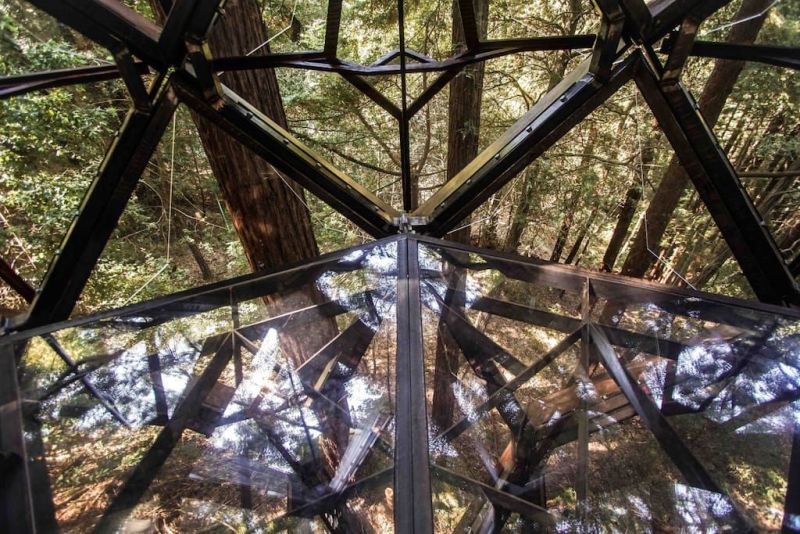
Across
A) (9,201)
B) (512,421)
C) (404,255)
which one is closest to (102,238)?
(404,255)

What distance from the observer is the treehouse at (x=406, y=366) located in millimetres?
995

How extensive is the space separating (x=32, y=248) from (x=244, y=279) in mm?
7606

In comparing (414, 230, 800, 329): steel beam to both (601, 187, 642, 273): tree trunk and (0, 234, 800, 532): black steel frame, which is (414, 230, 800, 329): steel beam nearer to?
(0, 234, 800, 532): black steel frame

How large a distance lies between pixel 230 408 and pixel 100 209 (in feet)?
3.56

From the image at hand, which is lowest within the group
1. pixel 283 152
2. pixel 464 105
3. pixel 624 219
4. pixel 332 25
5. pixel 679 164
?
pixel 283 152

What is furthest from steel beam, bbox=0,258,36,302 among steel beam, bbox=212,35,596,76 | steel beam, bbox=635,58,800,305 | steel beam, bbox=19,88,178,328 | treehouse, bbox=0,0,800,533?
steel beam, bbox=635,58,800,305

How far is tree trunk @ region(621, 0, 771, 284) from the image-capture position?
4.42 metres

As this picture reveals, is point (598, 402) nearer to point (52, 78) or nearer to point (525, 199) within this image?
point (52, 78)

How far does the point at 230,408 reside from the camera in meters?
1.30

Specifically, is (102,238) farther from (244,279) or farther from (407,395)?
(407,395)

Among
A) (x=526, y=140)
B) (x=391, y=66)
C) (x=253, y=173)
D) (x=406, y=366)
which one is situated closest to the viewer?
(x=406, y=366)

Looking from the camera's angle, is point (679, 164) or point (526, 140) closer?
point (526, 140)

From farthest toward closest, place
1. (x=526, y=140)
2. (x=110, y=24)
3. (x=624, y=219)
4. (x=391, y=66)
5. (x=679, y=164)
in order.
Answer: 1. (x=624, y=219)
2. (x=679, y=164)
3. (x=391, y=66)
4. (x=526, y=140)
5. (x=110, y=24)

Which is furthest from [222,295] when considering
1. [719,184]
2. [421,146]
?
[421,146]
